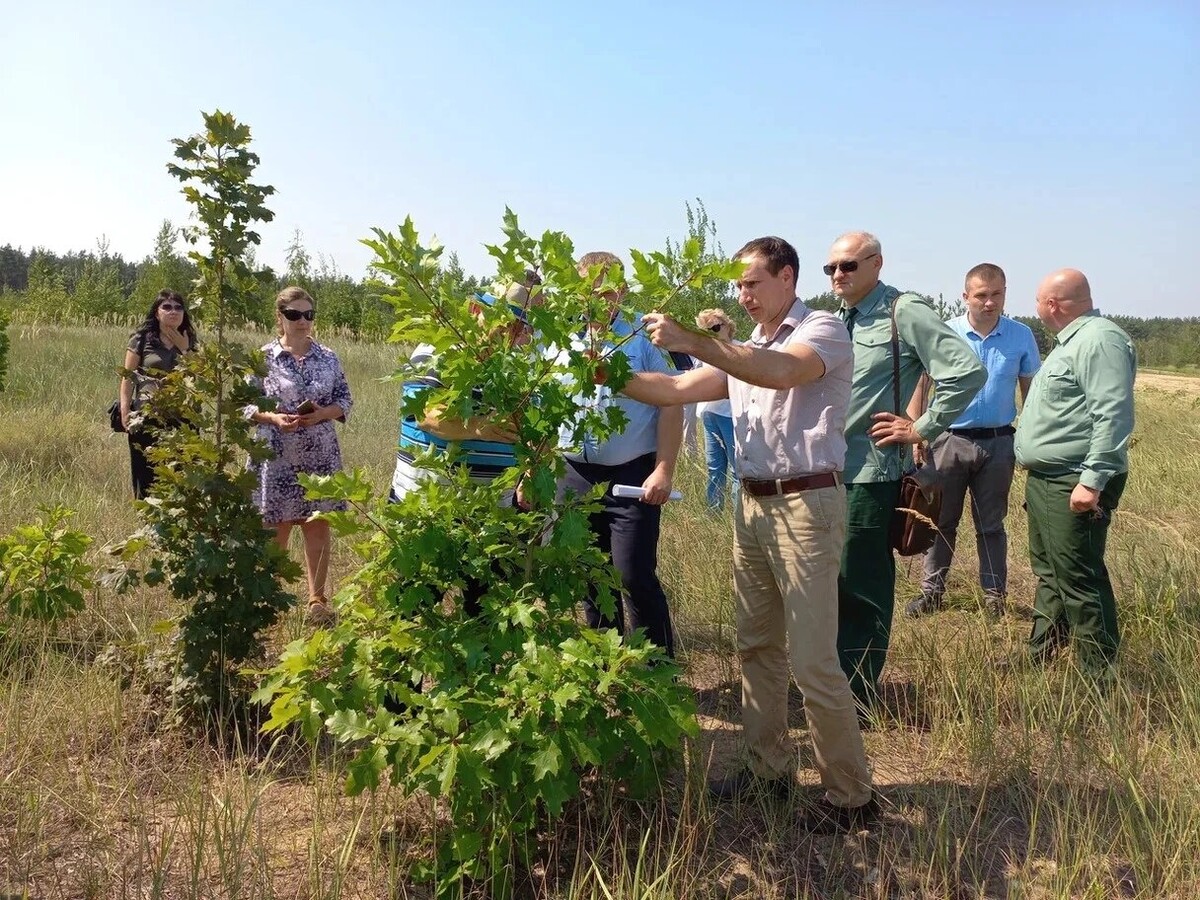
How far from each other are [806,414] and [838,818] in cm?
131

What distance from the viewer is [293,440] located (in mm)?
4680

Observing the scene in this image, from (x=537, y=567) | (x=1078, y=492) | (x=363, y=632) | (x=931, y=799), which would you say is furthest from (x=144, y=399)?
(x=1078, y=492)

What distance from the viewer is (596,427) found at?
2.41 meters

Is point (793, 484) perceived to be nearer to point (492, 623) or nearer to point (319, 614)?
point (492, 623)

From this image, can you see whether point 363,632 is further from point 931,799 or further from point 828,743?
point 931,799

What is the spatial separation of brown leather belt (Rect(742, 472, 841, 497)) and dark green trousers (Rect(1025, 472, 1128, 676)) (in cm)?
179

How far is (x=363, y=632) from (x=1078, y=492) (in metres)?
3.12

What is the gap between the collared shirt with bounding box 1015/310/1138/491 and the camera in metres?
3.77

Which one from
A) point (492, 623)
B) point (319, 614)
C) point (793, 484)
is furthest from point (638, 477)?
point (319, 614)

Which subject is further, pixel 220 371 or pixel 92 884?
pixel 220 371

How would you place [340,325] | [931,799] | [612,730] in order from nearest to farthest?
[612,730] < [931,799] < [340,325]

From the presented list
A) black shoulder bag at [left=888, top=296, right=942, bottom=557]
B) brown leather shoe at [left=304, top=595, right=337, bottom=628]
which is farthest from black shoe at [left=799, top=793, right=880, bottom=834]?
brown leather shoe at [left=304, top=595, right=337, bottom=628]

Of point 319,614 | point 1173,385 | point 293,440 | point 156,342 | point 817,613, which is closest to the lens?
point 817,613

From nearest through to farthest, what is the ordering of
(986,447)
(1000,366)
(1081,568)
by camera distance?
(1081,568), (986,447), (1000,366)
